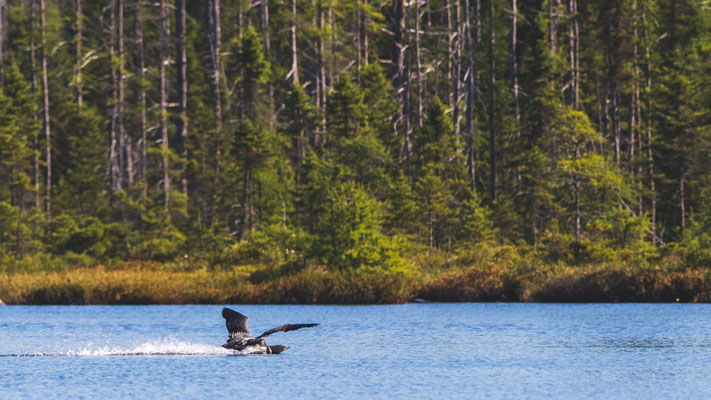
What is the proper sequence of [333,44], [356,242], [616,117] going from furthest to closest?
[333,44], [616,117], [356,242]

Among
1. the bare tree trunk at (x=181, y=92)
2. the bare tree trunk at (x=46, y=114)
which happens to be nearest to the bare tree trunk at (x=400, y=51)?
the bare tree trunk at (x=181, y=92)

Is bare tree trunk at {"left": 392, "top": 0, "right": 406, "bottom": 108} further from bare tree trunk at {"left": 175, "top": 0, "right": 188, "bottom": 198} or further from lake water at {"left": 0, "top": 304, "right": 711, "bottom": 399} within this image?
lake water at {"left": 0, "top": 304, "right": 711, "bottom": 399}

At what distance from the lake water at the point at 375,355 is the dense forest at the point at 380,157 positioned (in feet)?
27.4

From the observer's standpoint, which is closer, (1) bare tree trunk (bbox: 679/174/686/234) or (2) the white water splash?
(2) the white water splash

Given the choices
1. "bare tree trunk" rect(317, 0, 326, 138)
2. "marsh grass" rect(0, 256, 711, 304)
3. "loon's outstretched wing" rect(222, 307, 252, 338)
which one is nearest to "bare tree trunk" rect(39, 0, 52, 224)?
"bare tree trunk" rect(317, 0, 326, 138)

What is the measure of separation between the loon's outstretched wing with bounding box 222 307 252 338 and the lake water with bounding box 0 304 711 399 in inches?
21.0

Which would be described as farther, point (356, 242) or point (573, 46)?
point (573, 46)

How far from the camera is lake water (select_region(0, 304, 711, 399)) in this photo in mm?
15805

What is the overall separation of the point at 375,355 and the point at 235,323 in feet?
9.65

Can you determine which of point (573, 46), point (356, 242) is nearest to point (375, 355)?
point (356, 242)

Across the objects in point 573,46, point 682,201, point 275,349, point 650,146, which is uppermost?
point 573,46

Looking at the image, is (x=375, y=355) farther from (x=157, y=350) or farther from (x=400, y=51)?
(x=400, y=51)

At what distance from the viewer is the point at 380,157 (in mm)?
46344

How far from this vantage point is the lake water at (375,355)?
15.8 m
